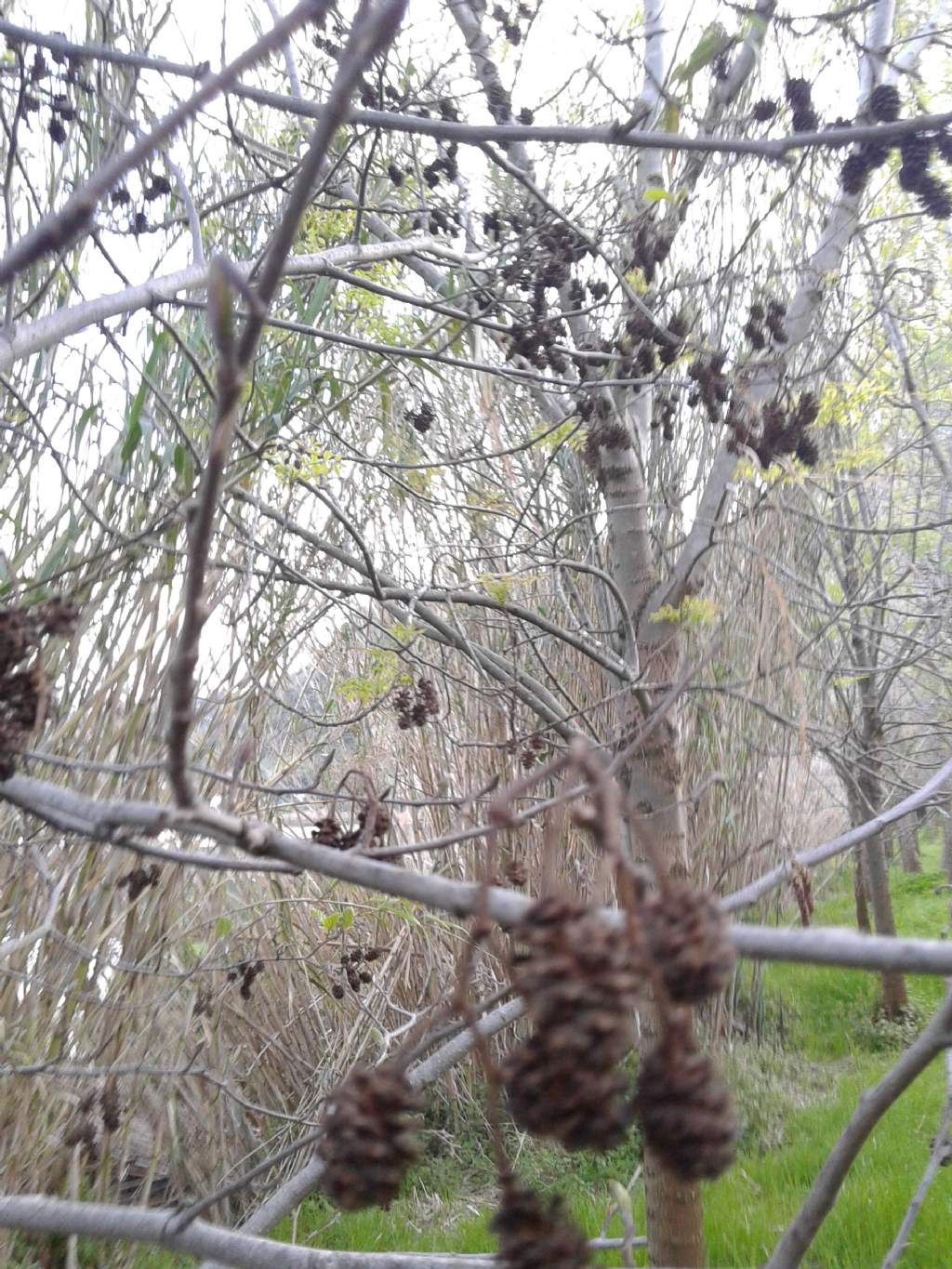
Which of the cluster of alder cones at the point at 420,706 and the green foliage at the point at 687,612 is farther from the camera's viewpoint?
the green foliage at the point at 687,612

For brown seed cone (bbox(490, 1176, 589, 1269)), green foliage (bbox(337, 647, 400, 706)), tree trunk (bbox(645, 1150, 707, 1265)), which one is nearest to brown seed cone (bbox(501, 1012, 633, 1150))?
brown seed cone (bbox(490, 1176, 589, 1269))

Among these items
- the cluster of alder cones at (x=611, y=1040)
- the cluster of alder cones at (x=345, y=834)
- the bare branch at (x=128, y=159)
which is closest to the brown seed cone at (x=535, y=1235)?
the cluster of alder cones at (x=611, y=1040)

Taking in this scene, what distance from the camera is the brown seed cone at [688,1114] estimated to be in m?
0.53

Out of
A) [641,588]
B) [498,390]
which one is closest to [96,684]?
[641,588]

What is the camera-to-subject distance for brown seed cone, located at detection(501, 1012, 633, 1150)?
497mm

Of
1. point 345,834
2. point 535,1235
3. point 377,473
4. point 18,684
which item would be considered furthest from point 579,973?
point 377,473

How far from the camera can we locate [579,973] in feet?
1.64

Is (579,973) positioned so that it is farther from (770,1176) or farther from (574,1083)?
(770,1176)

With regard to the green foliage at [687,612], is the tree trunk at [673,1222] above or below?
below

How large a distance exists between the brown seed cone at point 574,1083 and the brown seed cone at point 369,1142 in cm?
14

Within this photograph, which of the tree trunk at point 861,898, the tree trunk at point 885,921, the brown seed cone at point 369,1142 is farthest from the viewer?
the tree trunk at point 861,898

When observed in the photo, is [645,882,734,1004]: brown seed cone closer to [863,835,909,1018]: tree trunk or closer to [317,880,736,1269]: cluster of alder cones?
[317,880,736,1269]: cluster of alder cones

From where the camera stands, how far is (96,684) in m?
2.60

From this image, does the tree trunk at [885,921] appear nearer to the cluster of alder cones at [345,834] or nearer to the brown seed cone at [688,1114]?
the cluster of alder cones at [345,834]
